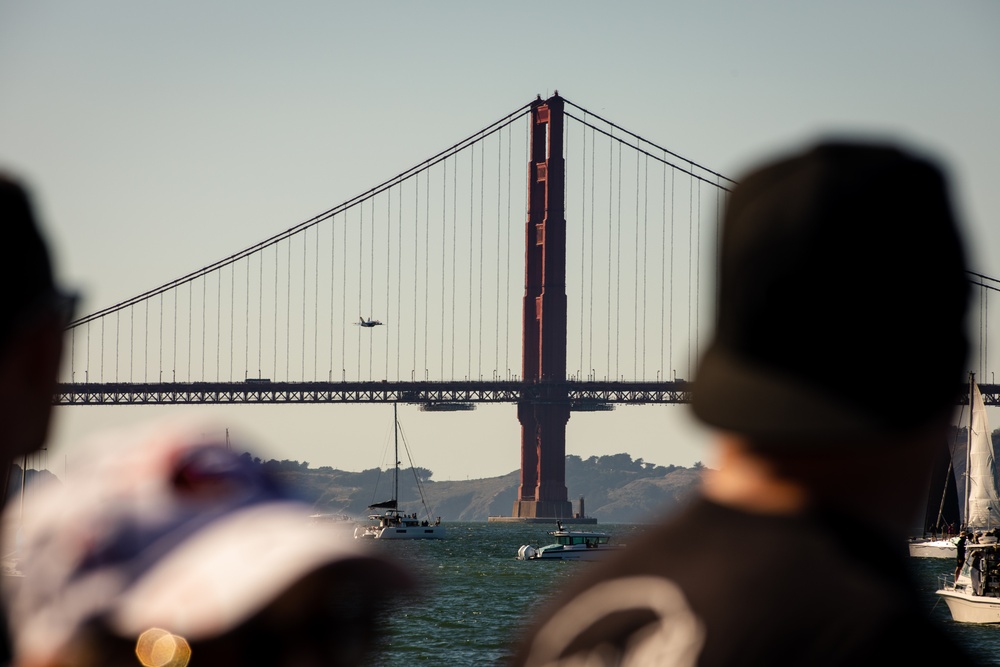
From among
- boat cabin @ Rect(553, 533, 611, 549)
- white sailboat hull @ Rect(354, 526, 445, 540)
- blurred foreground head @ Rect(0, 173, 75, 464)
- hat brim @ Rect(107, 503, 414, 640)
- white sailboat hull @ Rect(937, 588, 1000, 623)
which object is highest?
blurred foreground head @ Rect(0, 173, 75, 464)

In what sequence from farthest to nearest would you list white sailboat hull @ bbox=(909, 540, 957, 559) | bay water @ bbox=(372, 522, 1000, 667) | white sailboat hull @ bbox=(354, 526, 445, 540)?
white sailboat hull @ bbox=(354, 526, 445, 540) → white sailboat hull @ bbox=(909, 540, 957, 559) → bay water @ bbox=(372, 522, 1000, 667)

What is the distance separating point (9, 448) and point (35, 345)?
9 centimetres

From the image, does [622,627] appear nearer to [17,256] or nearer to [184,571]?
[184,571]

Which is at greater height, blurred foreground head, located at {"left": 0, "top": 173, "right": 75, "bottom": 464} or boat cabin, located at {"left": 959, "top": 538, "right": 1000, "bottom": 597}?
blurred foreground head, located at {"left": 0, "top": 173, "right": 75, "bottom": 464}

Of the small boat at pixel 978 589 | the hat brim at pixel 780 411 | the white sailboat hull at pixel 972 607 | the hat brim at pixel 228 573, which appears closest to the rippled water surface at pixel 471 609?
the hat brim at pixel 228 573

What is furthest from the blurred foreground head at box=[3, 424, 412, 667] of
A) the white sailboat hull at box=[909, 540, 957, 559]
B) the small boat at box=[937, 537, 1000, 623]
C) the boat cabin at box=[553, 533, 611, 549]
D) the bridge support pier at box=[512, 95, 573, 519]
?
the bridge support pier at box=[512, 95, 573, 519]

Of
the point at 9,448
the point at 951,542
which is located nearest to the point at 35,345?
the point at 9,448

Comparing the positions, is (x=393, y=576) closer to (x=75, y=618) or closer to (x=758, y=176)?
(x=75, y=618)

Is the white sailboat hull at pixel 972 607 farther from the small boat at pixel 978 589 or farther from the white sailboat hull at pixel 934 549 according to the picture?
the white sailboat hull at pixel 934 549

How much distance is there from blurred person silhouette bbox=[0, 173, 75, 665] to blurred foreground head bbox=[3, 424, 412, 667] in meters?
0.16

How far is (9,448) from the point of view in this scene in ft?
4.29

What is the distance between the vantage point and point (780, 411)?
1.29m

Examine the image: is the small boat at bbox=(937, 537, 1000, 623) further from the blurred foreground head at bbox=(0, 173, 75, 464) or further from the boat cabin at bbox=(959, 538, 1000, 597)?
the blurred foreground head at bbox=(0, 173, 75, 464)

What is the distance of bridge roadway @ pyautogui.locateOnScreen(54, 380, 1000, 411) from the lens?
3285 inches
